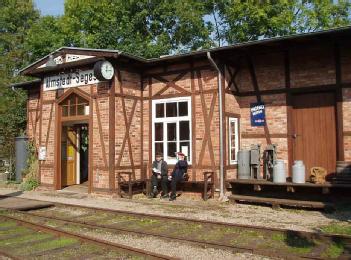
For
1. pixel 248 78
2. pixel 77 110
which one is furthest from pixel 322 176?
pixel 77 110

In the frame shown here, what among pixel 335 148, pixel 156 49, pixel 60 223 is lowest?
pixel 60 223

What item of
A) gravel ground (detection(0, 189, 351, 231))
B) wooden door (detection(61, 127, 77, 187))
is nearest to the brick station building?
wooden door (detection(61, 127, 77, 187))

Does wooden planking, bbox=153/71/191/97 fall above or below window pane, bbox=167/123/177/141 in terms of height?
above

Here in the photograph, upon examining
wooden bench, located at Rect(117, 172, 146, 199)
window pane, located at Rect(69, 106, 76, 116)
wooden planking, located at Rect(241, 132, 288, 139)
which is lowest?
wooden bench, located at Rect(117, 172, 146, 199)

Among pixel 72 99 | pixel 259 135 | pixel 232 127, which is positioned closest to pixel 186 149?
pixel 232 127

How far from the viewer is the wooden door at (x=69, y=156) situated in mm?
15797

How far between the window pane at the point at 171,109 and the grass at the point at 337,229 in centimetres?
643

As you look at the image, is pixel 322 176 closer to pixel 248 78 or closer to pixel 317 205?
pixel 317 205

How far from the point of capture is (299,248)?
6.72 metres

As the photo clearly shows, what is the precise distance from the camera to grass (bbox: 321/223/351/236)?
800cm

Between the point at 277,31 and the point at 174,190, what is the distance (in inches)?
736

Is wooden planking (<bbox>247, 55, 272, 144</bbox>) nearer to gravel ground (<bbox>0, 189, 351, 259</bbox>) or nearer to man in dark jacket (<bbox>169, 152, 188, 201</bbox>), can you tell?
gravel ground (<bbox>0, 189, 351, 259</bbox>)

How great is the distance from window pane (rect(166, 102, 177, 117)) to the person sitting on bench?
1366mm

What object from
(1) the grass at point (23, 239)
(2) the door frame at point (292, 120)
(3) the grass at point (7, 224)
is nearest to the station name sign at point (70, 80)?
(3) the grass at point (7, 224)
